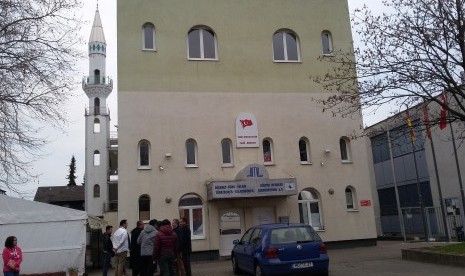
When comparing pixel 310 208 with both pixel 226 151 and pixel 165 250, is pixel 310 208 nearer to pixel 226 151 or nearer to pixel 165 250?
pixel 226 151

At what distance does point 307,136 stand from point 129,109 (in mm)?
8666

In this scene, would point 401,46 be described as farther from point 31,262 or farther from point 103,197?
point 103,197

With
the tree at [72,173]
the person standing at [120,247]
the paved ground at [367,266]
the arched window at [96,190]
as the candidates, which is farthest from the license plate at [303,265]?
the tree at [72,173]

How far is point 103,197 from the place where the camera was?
52.6 meters

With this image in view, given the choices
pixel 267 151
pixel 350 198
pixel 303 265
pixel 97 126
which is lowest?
pixel 303 265

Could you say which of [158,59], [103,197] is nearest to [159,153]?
[158,59]

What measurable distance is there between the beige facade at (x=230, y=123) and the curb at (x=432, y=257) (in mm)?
6065

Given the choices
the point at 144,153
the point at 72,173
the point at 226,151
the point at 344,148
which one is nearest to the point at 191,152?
the point at 226,151

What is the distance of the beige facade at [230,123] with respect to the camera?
21.0 meters

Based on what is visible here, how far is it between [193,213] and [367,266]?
8.78 metres

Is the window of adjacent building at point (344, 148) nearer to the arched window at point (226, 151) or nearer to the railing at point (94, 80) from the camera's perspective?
the arched window at point (226, 151)

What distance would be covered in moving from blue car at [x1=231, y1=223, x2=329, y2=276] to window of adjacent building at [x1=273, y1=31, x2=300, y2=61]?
13130 millimetres

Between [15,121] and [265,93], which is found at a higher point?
[265,93]

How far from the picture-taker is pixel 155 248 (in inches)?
464
